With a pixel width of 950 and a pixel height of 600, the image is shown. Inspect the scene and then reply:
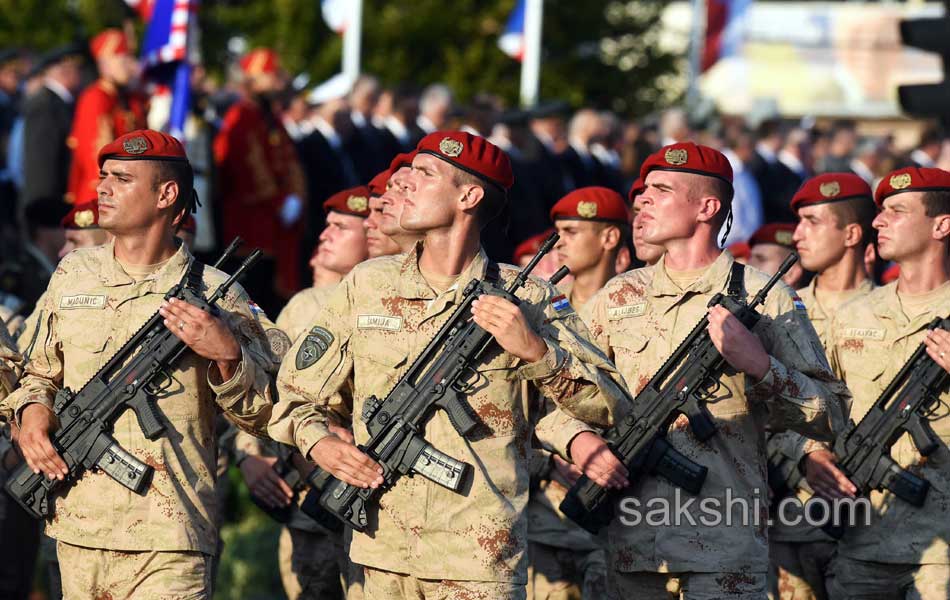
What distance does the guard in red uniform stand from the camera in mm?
15922

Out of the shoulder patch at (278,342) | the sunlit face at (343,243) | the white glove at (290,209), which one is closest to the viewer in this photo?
the shoulder patch at (278,342)

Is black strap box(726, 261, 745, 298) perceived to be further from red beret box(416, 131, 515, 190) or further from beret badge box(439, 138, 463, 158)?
beret badge box(439, 138, 463, 158)

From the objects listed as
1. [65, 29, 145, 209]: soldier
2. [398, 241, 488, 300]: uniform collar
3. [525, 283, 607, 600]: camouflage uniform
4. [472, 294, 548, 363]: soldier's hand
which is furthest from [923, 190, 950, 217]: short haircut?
[65, 29, 145, 209]: soldier

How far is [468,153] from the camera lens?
753 centimetres

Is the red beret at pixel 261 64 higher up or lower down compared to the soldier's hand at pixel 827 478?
higher up

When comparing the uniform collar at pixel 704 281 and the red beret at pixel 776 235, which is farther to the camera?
the red beret at pixel 776 235

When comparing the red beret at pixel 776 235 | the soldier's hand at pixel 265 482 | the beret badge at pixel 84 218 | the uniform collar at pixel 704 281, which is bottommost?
the soldier's hand at pixel 265 482

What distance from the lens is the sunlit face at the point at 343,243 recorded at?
1084 cm

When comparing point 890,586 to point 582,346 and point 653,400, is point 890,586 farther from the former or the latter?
point 582,346

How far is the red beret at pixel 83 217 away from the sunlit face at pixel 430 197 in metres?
3.43

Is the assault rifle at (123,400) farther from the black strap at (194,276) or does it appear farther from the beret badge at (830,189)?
the beret badge at (830,189)

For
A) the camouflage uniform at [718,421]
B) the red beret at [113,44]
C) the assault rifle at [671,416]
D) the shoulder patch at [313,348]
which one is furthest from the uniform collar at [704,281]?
the red beret at [113,44]

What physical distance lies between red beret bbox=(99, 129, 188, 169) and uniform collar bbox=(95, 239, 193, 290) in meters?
0.40

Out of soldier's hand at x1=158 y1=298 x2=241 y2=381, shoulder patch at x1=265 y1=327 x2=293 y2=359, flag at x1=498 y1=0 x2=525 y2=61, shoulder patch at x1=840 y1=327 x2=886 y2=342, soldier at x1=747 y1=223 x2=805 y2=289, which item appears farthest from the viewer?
flag at x1=498 y1=0 x2=525 y2=61
